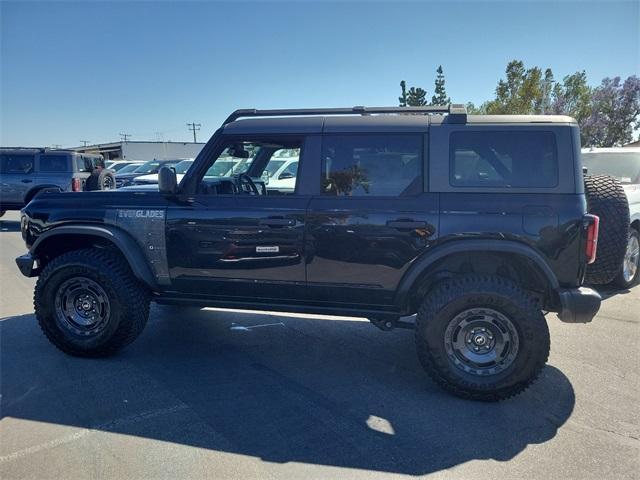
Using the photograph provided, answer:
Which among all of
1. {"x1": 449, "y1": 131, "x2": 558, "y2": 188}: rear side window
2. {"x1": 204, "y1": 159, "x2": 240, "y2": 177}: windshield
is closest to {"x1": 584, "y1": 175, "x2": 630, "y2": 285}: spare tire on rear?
{"x1": 449, "y1": 131, "x2": 558, "y2": 188}: rear side window

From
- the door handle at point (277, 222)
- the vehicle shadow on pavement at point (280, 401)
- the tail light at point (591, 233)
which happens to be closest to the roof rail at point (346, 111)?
the door handle at point (277, 222)

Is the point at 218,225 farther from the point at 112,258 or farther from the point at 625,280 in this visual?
the point at 625,280

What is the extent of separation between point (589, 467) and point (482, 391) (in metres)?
0.81

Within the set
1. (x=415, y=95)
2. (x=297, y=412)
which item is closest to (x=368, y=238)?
(x=297, y=412)

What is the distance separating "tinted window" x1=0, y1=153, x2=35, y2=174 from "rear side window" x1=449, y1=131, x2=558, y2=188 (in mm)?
12890

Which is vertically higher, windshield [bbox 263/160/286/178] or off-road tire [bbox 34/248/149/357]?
windshield [bbox 263/160/286/178]

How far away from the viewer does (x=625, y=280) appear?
6.18m

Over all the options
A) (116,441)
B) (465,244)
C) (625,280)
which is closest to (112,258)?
(116,441)

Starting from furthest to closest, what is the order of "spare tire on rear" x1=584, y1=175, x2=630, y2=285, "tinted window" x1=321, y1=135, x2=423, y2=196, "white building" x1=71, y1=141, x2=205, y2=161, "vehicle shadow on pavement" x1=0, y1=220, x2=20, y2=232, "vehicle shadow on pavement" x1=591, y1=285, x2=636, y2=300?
"white building" x1=71, y1=141, x2=205, y2=161
"vehicle shadow on pavement" x1=0, y1=220, x2=20, y2=232
"vehicle shadow on pavement" x1=591, y1=285, x2=636, y2=300
"spare tire on rear" x1=584, y1=175, x2=630, y2=285
"tinted window" x1=321, y1=135, x2=423, y2=196

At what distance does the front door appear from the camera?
3.64m

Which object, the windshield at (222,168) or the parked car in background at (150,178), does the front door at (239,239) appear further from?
the parked car in background at (150,178)

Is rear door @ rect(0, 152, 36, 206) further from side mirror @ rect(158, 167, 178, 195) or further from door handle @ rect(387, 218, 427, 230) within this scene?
door handle @ rect(387, 218, 427, 230)

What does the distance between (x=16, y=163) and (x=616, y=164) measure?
1415 centimetres

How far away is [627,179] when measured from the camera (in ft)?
23.2
